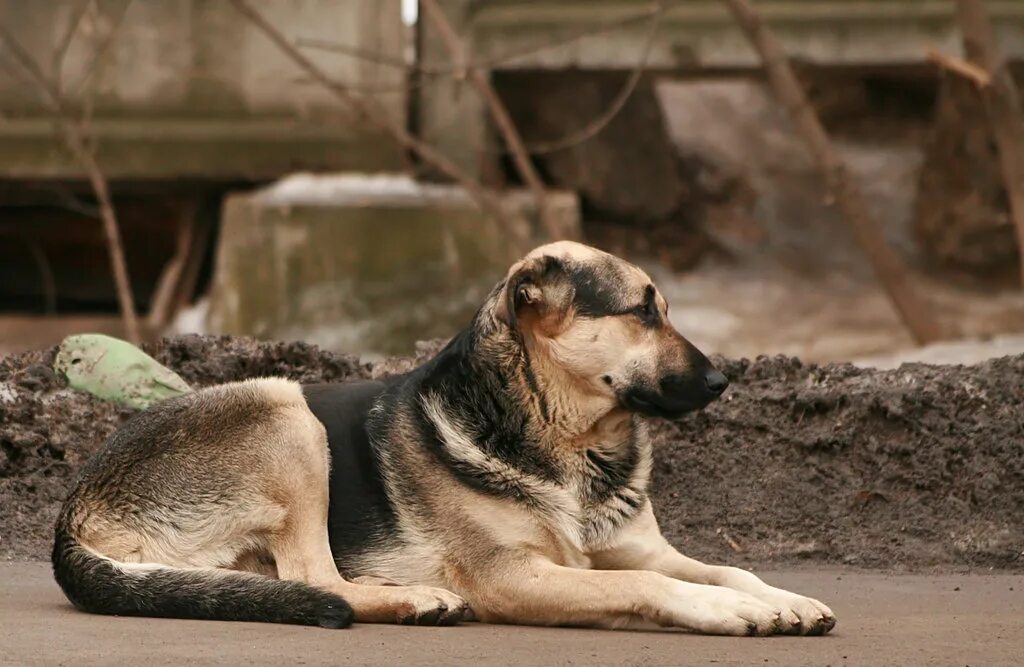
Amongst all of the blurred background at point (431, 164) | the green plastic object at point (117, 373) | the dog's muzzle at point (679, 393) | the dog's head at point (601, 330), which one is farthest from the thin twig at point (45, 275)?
the dog's muzzle at point (679, 393)

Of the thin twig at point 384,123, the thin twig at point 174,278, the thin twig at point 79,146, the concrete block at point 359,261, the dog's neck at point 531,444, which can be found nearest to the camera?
the dog's neck at point 531,444

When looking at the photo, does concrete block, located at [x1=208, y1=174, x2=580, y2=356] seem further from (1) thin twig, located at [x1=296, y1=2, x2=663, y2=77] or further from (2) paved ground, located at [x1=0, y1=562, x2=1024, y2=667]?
(2) paved ground, located at [x1=0, y1=562, x2=1024, y2=667]

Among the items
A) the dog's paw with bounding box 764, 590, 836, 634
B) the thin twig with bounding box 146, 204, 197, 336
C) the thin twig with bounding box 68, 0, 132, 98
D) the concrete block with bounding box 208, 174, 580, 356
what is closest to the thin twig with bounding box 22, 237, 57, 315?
the thin twig with bounding box 146, 204, 197, 336

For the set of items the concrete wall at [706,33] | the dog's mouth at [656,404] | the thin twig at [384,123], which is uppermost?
the concrete wall at [706,33]

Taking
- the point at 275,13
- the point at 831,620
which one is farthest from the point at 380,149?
the point at 831,620

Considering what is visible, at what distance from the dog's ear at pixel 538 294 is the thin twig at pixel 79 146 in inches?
293

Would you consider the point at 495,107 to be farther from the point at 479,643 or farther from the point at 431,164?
the point at 479,643

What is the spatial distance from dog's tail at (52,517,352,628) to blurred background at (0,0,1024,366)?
7480 mm

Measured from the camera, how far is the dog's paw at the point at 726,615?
A: 17.0 feet

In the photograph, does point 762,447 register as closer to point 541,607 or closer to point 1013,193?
point 541,607

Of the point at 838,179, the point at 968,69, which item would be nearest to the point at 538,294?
the point at 838,179

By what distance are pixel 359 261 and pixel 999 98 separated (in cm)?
532

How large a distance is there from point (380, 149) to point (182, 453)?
8.58 metres

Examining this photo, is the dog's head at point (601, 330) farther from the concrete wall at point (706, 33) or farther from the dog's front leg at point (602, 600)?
the concrete wall at point (706, 33)
